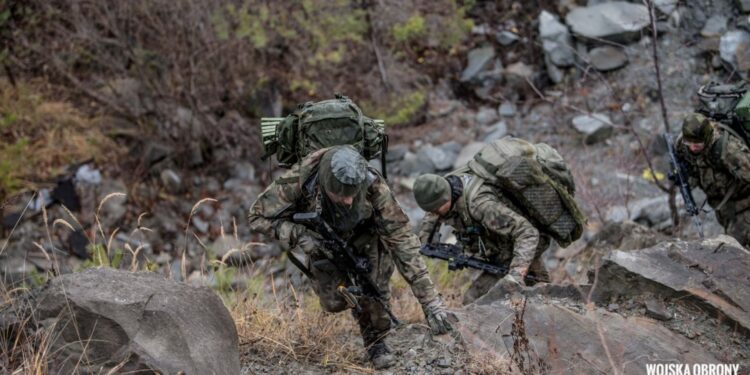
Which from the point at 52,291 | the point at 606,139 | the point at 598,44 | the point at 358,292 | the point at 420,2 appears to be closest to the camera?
the point at 52,291

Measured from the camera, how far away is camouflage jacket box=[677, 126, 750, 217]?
557 centimetres

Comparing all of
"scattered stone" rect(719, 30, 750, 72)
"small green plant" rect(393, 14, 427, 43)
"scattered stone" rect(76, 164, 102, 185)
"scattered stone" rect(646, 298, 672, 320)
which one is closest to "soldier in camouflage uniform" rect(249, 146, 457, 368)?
"scattered stone" rect(646, 298, 672, 320)

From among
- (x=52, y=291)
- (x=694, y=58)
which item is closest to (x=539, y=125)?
(x=694, y=58)

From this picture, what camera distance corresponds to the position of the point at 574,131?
33.2ft

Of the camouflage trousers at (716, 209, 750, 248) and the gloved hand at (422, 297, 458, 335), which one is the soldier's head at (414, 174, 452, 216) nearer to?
the gloved hand at (422, 297, 458, 335)

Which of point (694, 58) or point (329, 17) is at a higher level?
point (329, 17)

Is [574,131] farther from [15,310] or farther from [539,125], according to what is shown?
[15,310]

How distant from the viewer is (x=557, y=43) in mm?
10766

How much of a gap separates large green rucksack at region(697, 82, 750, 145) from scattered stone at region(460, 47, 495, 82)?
17.7 ft

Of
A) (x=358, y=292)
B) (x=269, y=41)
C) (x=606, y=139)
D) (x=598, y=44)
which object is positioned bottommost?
(x=606, y=139)

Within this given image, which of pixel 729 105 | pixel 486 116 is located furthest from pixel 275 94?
pixel 729 105

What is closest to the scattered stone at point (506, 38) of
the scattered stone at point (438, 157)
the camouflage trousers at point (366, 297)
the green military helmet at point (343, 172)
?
the scattered stone at point (438, 157)

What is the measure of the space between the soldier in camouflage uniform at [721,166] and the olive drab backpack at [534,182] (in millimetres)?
1137

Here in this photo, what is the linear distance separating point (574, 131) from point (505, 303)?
245 inches
